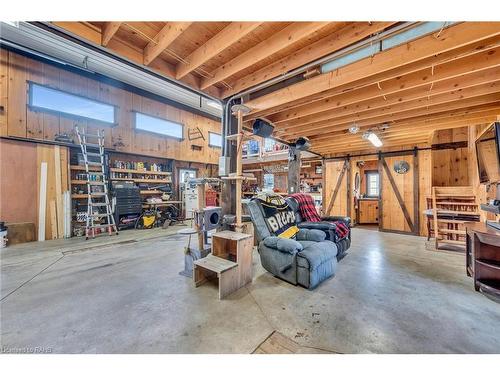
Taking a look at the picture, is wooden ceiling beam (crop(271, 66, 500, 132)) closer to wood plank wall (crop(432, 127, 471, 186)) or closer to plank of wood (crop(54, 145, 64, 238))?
wood plank wall (crop(432, 127, 471, 186))

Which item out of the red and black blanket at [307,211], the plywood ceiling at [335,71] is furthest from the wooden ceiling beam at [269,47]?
the red and black blanket at [307,211]

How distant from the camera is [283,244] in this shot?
2.51 metres

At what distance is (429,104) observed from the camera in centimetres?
313

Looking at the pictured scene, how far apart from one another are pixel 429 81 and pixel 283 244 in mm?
2696

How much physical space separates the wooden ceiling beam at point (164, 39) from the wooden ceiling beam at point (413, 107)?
2909 millimetres

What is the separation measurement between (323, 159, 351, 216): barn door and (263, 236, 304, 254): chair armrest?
4.70 metres

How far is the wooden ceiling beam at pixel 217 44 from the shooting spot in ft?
6.18

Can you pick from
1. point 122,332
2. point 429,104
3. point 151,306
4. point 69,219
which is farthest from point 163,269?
point 429,104

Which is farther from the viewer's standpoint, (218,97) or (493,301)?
(218,97)

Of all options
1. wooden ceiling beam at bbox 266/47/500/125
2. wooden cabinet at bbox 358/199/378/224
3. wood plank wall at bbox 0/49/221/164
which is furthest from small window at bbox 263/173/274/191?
wooden ceiling beam at bbox 266/47/500/125

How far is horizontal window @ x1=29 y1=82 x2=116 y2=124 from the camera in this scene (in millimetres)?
4415

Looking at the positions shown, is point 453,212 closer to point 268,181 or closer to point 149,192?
point 268,181
